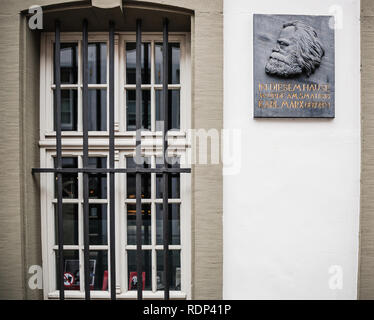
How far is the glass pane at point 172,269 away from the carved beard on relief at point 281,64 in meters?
2.29

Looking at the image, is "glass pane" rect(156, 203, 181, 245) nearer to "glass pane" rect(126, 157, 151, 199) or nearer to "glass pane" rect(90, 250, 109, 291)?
"glass pane" rect(126, 157, 151, 199)

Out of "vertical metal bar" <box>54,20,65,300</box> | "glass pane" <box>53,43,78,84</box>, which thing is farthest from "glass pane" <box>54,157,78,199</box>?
"glass pane" <box>53,43,78,84</box>

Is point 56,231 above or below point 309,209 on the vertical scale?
below

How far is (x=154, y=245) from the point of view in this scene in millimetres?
3408

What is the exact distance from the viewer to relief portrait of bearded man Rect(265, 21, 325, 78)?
3121 millimetres

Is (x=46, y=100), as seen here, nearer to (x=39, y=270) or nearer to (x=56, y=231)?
(x=56, y=231)

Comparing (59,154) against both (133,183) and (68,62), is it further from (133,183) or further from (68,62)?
(68,62)

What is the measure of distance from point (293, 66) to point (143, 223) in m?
2.41

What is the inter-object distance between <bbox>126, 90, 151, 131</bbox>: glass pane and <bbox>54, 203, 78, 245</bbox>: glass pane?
1.16 meters

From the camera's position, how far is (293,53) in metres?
3.12

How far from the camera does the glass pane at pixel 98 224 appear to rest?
3506 millimetres

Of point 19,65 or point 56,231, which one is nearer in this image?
point 19,65

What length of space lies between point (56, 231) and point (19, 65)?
1.88 meters
